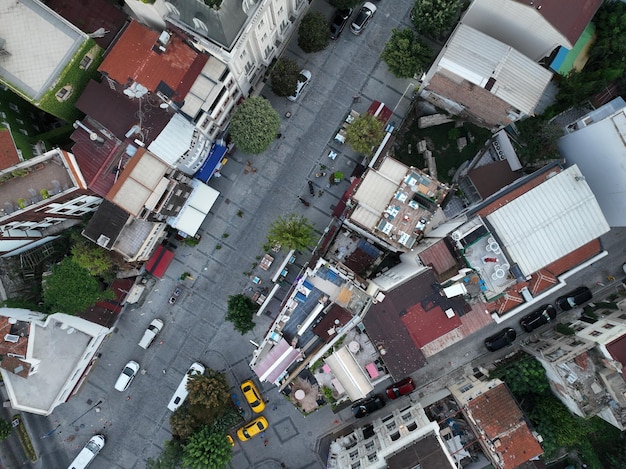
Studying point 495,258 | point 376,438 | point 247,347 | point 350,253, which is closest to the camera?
point 495,258

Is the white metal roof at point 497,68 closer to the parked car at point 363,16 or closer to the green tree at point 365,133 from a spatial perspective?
the green tree at point 365,133

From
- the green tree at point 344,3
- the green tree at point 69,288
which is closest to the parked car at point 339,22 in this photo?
the green tree at point 344,3

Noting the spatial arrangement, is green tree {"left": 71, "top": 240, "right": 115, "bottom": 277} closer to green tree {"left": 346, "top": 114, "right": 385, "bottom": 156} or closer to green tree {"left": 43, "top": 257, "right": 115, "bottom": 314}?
green tree {"left": 43, "top": 257, "right": 115, "bottom": 314}

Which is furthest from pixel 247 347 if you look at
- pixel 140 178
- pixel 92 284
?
pixel 140 178

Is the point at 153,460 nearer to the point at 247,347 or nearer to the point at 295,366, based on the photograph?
the point at 247,347

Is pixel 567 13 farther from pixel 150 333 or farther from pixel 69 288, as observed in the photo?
pixel 69 288
